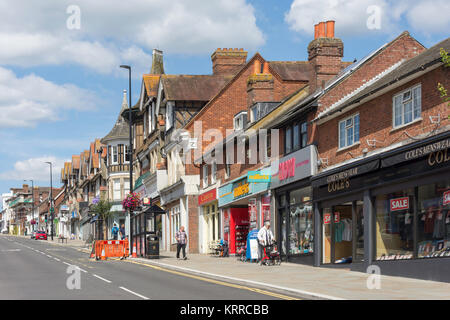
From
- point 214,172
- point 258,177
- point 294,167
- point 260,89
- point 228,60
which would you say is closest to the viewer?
point 294,167

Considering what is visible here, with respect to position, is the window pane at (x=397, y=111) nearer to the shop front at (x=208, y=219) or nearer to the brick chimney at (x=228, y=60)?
the shop front at (x=208, y=219)

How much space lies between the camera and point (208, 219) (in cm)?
4309

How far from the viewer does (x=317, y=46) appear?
27.8 metres

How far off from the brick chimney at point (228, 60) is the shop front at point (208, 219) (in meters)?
11.3

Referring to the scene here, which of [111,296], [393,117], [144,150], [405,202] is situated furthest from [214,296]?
[144,150]

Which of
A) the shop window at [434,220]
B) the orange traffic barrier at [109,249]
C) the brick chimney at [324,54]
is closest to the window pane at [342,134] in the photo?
the brick chimney at [324,54]

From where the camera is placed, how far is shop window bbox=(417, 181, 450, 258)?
1816 centimetres

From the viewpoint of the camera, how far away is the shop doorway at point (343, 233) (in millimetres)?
23078

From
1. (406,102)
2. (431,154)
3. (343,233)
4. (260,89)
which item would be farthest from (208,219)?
(431,154)

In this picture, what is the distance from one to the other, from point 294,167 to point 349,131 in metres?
4.15

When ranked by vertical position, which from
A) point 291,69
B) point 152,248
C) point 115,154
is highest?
point 291,69

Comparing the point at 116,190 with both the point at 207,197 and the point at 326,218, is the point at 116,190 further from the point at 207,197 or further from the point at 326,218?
the point at 326,218

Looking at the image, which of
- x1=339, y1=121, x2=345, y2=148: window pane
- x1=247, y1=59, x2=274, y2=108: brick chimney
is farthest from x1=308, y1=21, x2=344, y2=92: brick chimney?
x1=247, y1=59, x2=274, y2=108: brick chimney
